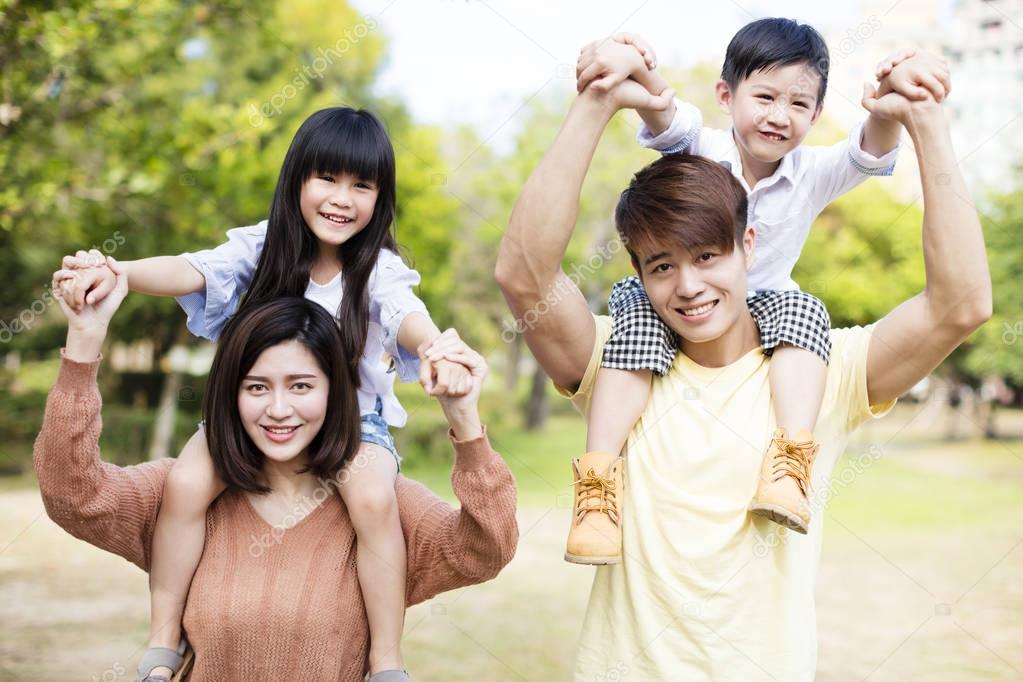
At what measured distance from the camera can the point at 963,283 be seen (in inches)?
74.8

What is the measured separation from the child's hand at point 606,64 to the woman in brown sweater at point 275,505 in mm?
660

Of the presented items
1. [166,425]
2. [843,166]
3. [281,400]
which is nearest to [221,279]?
[281,400]

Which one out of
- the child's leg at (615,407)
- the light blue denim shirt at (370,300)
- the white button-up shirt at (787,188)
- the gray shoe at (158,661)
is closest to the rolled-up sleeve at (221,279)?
the light blue denim shirt at (370,300)

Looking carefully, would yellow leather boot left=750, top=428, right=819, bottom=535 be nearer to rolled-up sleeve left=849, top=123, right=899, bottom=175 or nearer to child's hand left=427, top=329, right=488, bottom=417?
child's hand left=427, top=329, right=488, bottom=417

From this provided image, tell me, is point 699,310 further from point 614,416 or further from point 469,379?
point 469,379

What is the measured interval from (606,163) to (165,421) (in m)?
10.5

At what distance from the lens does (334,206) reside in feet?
8.23

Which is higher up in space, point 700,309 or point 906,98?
point 906,98

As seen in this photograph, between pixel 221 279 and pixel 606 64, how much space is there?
1063 mm

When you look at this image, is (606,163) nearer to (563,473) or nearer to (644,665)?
(563,473)

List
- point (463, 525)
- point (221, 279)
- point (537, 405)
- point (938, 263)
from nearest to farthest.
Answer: point (938, 263) < point (463, 525) < point (221, 279) < point (537, 405)

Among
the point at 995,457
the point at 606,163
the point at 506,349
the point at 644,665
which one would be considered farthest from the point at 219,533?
the point at 506,349

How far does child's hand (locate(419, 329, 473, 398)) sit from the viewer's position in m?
1.90

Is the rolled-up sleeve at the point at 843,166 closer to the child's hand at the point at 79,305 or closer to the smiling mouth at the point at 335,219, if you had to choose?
the smiling mouth at the point at 335,219
